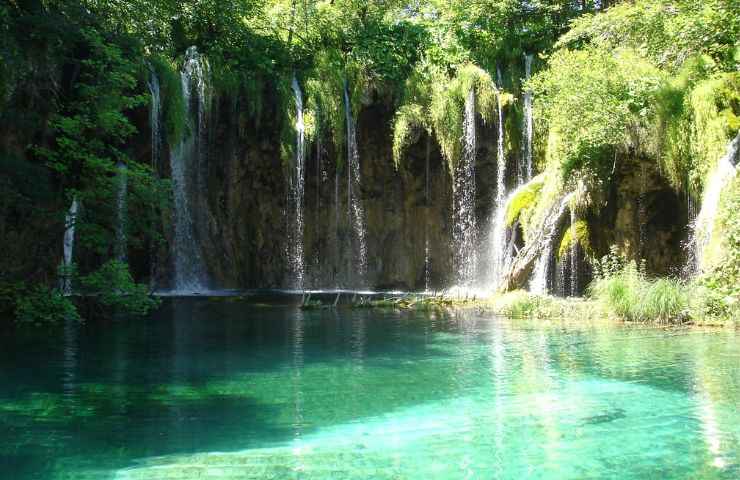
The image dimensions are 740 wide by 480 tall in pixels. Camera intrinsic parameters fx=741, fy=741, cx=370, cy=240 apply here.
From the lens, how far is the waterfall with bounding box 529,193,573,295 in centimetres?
1697

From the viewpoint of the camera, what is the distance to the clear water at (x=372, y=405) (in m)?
5.63

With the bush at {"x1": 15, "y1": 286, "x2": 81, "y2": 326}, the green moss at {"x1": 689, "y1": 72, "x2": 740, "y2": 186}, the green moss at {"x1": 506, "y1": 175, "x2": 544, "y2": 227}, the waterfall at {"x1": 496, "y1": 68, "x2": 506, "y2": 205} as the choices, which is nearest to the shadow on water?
the bush at {"x1": 15, "y1": 286, "x2": 81, "y2": 326}

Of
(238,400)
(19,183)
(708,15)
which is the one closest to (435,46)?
(708,15)

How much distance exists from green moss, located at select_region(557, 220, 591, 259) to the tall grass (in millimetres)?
2047

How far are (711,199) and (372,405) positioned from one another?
30.1 feet

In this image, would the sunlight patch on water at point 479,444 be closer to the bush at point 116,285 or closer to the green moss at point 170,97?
the bush at point 116,285

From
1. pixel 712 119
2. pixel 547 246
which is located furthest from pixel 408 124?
pixel 712 119

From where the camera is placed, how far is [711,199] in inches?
541

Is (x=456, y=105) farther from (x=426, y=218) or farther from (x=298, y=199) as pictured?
(x=298, y=199)

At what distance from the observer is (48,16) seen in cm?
1294

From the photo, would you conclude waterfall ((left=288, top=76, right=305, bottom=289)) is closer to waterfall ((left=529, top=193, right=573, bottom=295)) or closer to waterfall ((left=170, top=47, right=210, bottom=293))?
waterfall ((left=170, top=47, right=210, bottom=293))

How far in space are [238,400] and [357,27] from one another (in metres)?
20.3

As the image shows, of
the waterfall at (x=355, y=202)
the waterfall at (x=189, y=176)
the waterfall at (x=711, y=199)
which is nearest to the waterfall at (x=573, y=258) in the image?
the waterfall at (x=711, y=199)

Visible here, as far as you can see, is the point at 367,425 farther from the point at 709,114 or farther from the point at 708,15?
the point at 708,15
